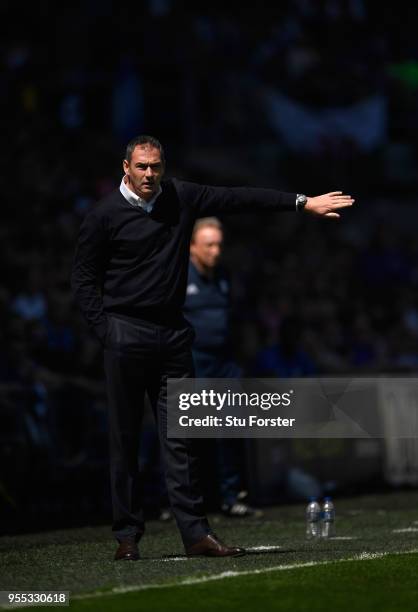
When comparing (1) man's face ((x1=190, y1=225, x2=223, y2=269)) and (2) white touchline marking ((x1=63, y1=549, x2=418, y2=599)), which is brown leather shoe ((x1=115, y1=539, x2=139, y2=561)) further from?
(1) man's face ((x1=190, y1=225, x2=223, y2=269))

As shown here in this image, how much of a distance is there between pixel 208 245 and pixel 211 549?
4334mm

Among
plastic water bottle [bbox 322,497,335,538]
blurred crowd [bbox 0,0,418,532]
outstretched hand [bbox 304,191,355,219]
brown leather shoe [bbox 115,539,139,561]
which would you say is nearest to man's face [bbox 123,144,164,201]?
outstretched hand [bbox 304,191,355,219]

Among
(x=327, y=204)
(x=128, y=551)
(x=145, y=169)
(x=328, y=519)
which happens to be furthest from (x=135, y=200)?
(x=328, y=519)

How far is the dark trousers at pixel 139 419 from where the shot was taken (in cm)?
952

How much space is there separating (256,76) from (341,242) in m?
3.25

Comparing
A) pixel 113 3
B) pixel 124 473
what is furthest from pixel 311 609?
pixel 113 3

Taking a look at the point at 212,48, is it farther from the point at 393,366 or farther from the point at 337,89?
the point at 393,366

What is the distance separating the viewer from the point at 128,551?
956cm

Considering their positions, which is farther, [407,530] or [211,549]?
[407,530]

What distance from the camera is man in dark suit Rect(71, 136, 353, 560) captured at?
946cm

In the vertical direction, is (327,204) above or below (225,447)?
above

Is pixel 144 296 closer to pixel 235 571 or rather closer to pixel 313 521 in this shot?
pixel 235 571

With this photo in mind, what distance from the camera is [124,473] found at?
378 inches

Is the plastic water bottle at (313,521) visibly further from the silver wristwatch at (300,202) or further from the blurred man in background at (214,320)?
the silver wristwatch at (300,202)
